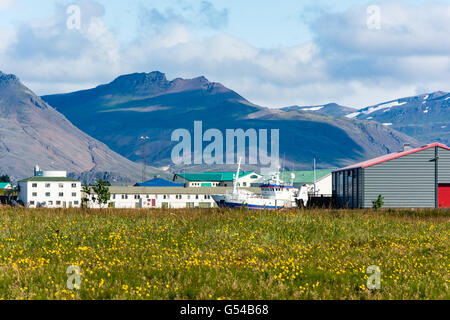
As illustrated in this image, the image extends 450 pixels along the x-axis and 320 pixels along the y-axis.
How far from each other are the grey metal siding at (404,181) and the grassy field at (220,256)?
3633cm

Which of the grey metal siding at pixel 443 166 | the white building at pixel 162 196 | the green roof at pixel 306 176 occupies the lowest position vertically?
the white building at pixel 162 196

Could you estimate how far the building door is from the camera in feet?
199

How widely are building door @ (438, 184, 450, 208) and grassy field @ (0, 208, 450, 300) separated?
125ft

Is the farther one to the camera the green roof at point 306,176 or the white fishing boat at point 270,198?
the green roof at point 306,176

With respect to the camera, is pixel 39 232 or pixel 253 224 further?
pixel 253 224

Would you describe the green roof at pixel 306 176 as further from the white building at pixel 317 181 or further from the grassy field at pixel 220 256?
the grassy field at pixel 220 256

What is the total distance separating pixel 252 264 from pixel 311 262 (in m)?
1.63

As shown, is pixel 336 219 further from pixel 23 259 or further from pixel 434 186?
pixel 434 186

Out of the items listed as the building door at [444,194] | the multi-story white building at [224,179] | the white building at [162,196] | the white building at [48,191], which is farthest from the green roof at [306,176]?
the building door at [444,194]

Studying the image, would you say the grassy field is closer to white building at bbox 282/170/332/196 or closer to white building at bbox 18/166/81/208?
white building at bbox 18/166/81/208

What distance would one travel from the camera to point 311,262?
15586 millimetres

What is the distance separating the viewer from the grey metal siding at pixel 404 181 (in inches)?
2365

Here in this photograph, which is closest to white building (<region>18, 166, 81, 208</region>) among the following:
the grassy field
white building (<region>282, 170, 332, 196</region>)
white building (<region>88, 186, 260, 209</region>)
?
white building (<region>88, 186, 260, 209</region>)

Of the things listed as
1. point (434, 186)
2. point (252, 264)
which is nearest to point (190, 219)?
point (252, 264)
